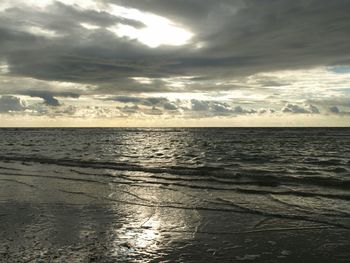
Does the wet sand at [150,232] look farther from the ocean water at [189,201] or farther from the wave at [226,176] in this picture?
the wave at [226,176]

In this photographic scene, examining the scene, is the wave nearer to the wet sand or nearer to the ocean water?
the ocean water

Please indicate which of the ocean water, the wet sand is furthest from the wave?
the wet sand

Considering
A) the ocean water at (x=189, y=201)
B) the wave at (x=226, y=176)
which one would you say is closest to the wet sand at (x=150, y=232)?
the ocean water at (x=189, y=201)

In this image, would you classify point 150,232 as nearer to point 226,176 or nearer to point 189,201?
point 189,201

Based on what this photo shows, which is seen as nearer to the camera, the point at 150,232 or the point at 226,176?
the point at 150,232

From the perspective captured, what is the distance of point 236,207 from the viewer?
11375 mm

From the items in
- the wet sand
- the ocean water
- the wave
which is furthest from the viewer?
the wave

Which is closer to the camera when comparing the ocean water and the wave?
the ocean water

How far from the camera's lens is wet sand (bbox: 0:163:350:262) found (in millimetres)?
6953

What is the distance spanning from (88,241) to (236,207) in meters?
5.37

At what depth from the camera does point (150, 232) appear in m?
8.49

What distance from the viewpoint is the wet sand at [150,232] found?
6.95m

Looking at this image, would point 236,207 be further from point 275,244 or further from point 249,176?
point 249,176

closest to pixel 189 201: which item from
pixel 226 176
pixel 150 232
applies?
pixel 150 232
